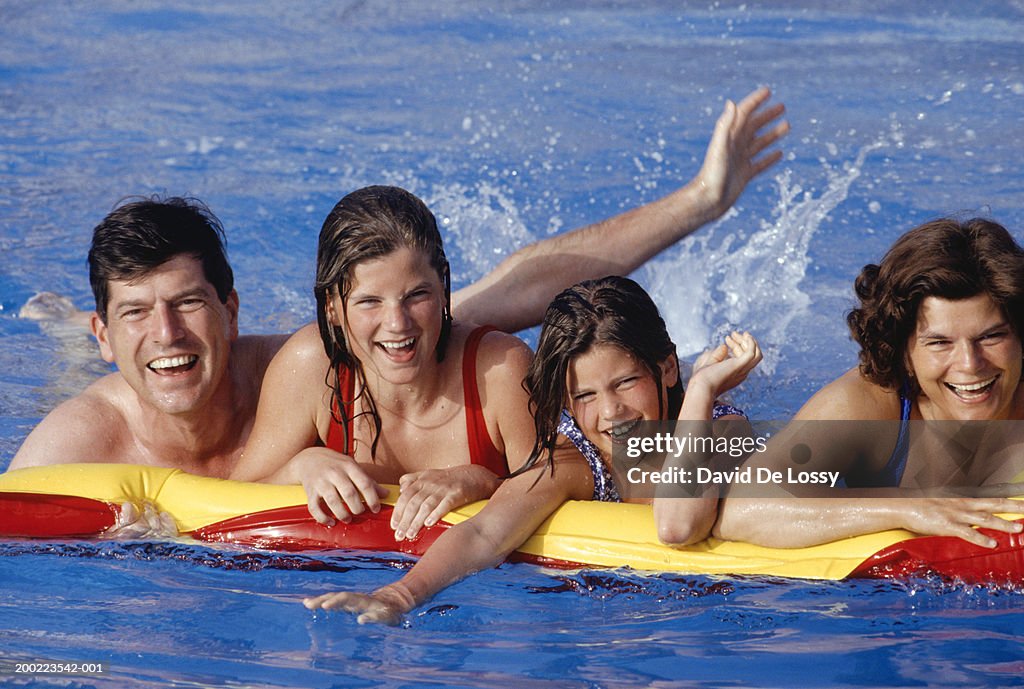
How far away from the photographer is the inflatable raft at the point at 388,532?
3.32 meters

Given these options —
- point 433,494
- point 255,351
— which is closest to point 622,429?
point 433,494

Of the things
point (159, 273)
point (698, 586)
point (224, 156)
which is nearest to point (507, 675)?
point (698, 586)

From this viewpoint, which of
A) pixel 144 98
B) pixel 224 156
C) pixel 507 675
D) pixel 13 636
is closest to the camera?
pixel 507 675

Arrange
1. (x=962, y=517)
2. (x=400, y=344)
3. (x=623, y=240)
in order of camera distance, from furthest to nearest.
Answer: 1. (x=623, y=240)
2. (x=400, y=344)
3. (x=962, y=517)

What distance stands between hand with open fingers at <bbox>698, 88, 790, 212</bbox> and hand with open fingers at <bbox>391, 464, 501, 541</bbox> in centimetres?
190

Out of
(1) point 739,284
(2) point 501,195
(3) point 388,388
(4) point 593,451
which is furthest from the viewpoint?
(2) point 501,195

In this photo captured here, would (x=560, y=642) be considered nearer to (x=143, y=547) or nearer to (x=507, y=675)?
(x=507, y=675)

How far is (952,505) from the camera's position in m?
3.37

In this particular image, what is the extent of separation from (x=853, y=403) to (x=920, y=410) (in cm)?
24

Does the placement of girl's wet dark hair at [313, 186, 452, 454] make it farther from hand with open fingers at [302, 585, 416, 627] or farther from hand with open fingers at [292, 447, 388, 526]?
hand with open fingers at [302, 585, 416, 627]

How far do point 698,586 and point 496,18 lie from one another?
27.2 ft

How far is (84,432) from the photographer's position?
4.20 m

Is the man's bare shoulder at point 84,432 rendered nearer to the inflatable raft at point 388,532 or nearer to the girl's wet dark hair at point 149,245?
the inflatable raft at point 388,532

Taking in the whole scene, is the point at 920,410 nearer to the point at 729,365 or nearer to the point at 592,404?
the point at 729,365
